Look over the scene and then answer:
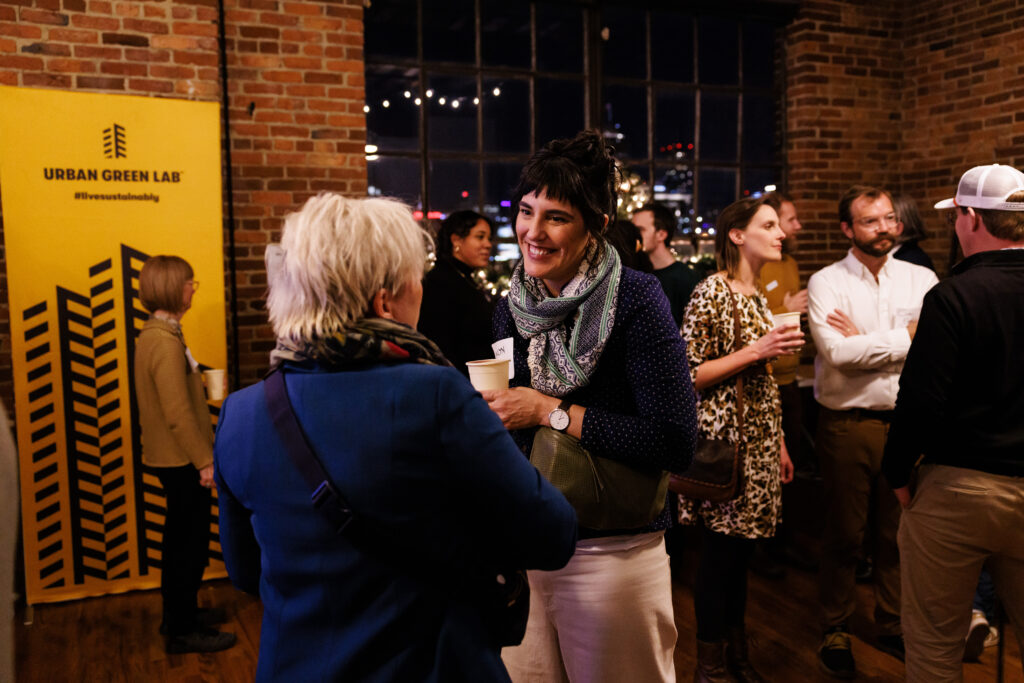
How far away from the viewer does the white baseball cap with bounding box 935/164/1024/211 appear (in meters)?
1.99

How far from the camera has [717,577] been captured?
2.58 metres

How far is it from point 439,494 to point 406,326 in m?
0.24

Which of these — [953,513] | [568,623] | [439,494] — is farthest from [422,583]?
[953,513]

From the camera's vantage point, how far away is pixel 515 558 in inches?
46.1

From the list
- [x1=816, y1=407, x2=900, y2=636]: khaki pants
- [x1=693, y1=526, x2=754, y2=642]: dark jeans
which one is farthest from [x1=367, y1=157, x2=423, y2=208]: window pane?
[x1=693, y1=526, x2=754, y2=642]: dark jeans

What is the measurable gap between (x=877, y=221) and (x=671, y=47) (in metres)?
3.02

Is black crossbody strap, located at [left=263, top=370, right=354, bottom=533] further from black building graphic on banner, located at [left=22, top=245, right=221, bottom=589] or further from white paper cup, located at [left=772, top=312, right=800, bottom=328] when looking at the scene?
black building graphic on banner, located at [left=22, top=245, right=221, bottom=589]

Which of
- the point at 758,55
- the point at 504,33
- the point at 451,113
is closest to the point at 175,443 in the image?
the point at 451,113

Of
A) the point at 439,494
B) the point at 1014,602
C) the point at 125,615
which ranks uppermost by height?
the point at 439,494

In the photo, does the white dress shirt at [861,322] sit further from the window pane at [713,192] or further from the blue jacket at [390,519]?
the window pane at [713,192]

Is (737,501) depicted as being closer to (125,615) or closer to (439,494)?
(439,494)

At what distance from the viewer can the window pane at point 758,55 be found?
5.72m

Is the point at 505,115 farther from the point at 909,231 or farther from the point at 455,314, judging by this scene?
the point at 909,231

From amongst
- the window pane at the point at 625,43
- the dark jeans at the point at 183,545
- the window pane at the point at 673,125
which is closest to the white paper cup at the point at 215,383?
the dark jeans at the point at 183,545
